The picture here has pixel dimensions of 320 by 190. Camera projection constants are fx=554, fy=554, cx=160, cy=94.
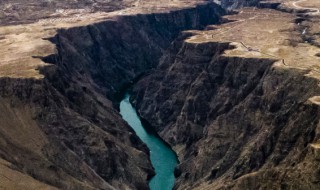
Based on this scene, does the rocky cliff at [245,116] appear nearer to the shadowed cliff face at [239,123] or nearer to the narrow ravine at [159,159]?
the shadowed cliff face at [239,123]

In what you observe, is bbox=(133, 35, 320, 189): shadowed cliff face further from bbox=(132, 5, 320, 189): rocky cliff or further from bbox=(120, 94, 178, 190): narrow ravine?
bbox=(120, 94, 178, 190): narrow ravine

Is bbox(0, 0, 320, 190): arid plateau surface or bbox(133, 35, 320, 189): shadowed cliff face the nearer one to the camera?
bbox(133, 35, 320, 189): shadowed cliff face

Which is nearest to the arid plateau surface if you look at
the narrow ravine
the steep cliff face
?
the steep cliff face

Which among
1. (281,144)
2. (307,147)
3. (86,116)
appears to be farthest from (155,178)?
(307,147)

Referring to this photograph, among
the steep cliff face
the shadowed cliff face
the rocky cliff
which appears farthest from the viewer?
the steep cliff face

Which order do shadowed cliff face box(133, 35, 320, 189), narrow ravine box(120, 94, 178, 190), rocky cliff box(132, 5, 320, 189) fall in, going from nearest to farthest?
1. shadowed cliff face box(133, 35, 320, 189)
2. rocky cliff box(132, 5, 320, 189)
3. narrow ravine box(120, 94, 178, 190)

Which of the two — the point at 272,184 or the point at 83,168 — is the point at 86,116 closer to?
the point at 83,168
